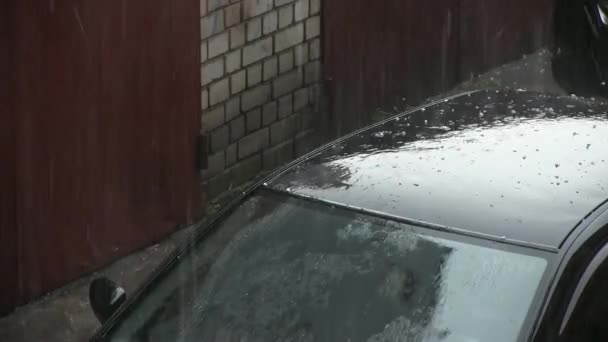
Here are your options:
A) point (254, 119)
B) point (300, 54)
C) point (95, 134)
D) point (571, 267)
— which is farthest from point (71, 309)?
point (571, 267)

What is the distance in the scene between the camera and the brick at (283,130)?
8.66 metres

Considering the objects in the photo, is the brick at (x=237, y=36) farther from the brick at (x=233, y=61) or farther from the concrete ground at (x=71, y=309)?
the concrete ground at (x=71, y=309)

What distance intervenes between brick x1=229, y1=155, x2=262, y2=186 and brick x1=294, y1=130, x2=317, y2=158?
1.85ft

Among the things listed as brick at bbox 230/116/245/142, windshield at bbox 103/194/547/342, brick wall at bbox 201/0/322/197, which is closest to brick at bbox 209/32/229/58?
brick wall at bbox 201/0/322/197

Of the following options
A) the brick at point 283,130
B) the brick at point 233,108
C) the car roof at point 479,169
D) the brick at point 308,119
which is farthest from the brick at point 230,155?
the car roof at point 479,169

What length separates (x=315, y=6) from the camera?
359 inches

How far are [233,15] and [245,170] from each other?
1056 millimetres

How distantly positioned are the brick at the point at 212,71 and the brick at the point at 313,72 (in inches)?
50.4

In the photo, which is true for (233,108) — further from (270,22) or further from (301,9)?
(301,9)

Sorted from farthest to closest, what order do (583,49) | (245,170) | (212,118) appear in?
1. (583,49)
2. (245,170)
3. (212,118)

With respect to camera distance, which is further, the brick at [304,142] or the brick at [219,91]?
the brick at [304,142]

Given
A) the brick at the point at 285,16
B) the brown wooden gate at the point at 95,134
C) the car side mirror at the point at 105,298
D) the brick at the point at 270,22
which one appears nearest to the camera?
the car side mirror at the point at 105,298

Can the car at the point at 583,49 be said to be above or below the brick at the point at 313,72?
below

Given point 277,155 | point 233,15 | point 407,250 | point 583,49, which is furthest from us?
point 583,49
